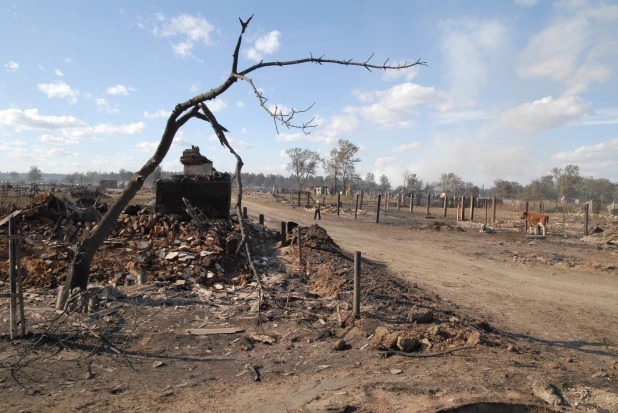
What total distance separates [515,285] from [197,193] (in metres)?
9.06

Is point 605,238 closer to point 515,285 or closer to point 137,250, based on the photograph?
point 515,285

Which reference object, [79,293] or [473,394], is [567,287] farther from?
[79,293]

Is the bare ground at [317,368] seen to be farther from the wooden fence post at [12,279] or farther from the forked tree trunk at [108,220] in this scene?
the forked tree trunk at [108,220]

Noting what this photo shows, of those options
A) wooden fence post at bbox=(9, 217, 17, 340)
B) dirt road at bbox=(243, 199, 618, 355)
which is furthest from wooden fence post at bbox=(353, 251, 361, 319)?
wooden fence post at bbox=(9, 217, 17, 340)

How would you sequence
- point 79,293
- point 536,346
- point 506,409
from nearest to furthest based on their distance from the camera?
point 506,409, point 536,346, point 79,293

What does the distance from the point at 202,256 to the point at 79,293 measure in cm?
301


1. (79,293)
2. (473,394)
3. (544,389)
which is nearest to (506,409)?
(473,394)

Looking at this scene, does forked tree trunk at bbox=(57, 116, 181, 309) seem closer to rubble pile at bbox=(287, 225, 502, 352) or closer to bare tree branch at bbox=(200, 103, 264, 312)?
bare tree branch at bbox=(200, 103, 264, 312)

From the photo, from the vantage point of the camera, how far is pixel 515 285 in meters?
10.2

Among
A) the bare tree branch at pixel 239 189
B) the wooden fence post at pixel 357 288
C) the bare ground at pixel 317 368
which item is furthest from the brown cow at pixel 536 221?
the bare tree branch at pixel 239 189

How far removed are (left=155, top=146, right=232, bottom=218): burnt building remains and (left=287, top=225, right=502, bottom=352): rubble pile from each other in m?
3.51

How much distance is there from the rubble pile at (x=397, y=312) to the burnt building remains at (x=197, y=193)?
11.5ft

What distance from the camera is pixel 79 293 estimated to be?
6586 millimetres

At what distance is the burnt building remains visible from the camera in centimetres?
1173
